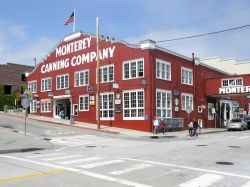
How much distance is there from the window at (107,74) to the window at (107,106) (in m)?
1.58

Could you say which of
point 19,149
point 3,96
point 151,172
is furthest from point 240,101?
point 151,172

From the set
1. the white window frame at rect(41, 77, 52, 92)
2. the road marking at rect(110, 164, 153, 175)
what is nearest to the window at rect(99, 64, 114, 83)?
the white window frame at rect(41, 77, 52, 92)

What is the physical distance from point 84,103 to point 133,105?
8237 millimetres

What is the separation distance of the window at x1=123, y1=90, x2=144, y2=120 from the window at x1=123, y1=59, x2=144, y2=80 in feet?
5.28

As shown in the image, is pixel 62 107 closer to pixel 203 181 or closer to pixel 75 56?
pixel 75 56

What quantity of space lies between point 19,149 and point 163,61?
2102cm

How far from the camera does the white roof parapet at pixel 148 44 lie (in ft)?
113

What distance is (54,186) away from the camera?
9234 mm

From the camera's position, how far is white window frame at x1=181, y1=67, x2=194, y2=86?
132 ft

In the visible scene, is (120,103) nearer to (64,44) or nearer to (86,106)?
(86,106)

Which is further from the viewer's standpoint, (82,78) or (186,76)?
(82,78)

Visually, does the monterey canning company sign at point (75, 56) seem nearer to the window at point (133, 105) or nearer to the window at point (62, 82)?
the window at point (62, 82)

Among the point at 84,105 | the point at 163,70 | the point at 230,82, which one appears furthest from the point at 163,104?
the point at 230,82

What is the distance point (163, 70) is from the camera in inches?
1451
